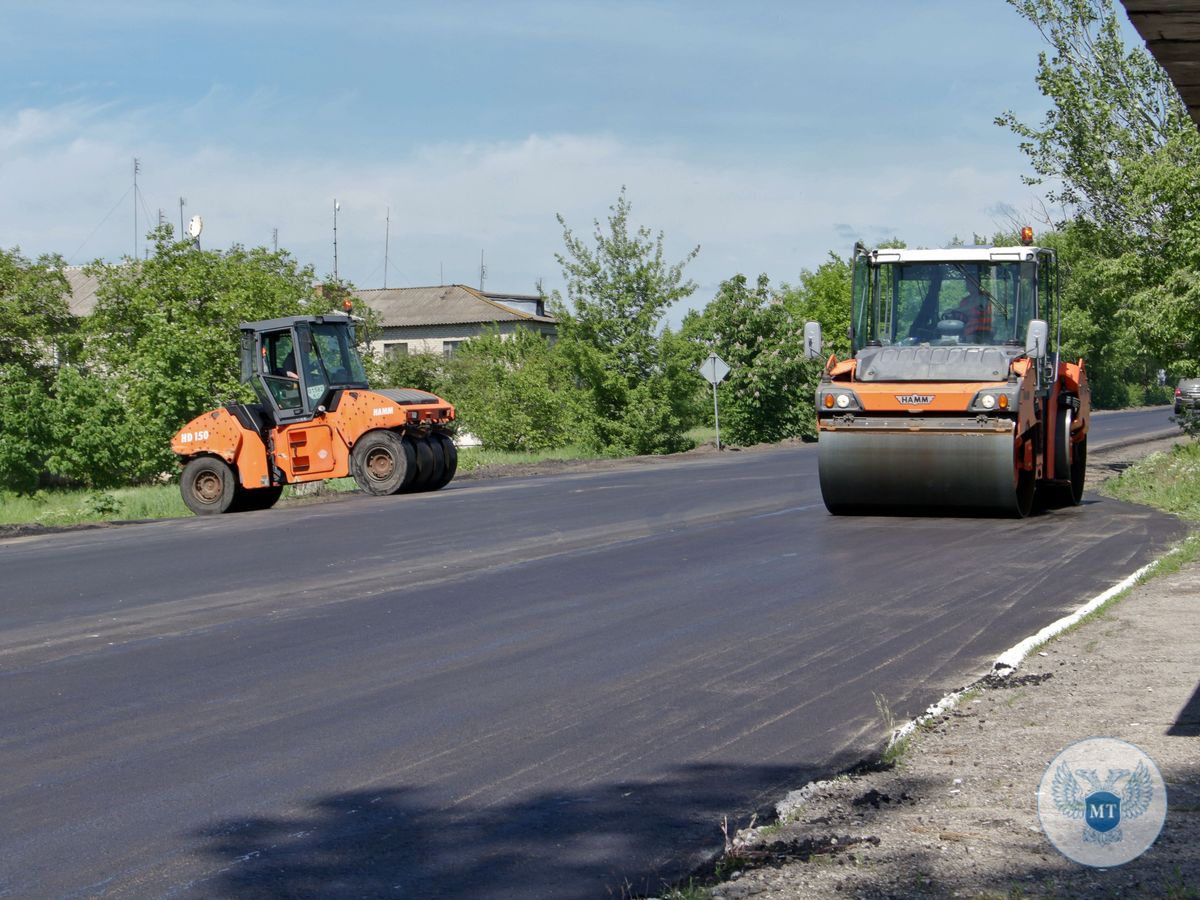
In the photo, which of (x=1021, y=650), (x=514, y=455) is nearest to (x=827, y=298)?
(x=514, y=455)

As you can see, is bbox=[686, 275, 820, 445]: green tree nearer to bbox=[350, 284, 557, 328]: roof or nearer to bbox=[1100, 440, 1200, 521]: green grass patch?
bbox=[1100, 440, 1200, 521]: green grass patch

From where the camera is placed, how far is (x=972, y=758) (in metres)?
6.09

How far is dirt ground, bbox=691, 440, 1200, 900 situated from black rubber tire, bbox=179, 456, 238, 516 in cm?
1869

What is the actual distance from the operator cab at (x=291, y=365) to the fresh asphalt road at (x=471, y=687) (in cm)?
822

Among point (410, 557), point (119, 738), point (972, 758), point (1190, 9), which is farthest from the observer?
point (410, 557)

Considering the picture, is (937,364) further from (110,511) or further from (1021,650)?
(110,511)

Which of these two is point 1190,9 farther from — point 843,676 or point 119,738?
point 119,738

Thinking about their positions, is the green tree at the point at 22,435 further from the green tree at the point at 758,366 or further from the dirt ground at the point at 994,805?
the dirt ground at the point at 994,805

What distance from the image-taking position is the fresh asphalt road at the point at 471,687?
5.23 metres

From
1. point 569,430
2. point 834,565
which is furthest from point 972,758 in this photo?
point 569,430

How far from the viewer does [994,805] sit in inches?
210

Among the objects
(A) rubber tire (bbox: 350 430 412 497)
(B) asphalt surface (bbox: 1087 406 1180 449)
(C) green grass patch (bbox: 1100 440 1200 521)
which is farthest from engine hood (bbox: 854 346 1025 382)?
(B) asphalt surface (bbox: 1087 406 1180 449)

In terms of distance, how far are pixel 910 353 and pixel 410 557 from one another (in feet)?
20.7

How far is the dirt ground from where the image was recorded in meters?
4.52
